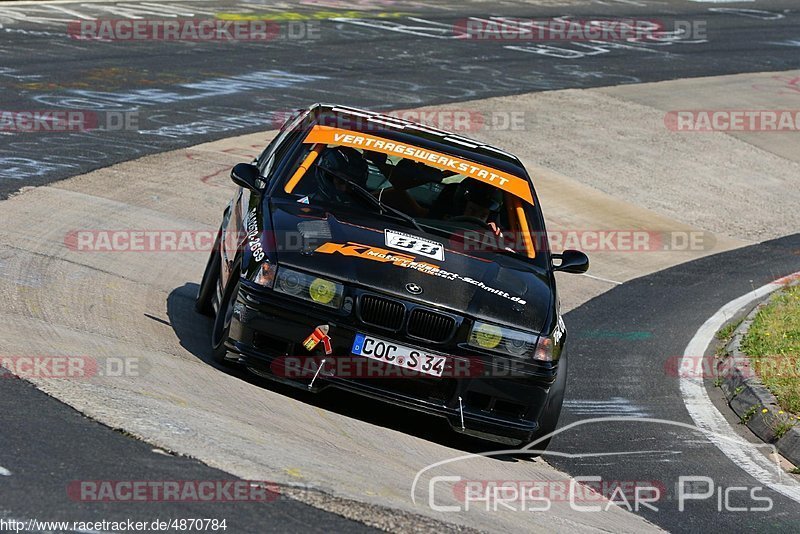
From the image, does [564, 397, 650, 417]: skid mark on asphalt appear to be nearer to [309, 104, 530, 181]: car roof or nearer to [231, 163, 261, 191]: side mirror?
[309, 104, 530, 181]: car roof

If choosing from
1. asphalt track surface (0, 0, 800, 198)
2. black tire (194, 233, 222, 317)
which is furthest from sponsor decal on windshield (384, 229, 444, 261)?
asphalt track surface (0, 0, 800, 198)

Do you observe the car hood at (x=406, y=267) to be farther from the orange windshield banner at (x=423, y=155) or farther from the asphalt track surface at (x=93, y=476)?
the asphalt track surface at (x=93, y=476)

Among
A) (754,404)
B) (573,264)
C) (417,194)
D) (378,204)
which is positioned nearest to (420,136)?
(417,194)

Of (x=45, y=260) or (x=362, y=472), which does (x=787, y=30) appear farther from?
(x=362, y=472)

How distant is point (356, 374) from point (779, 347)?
14.7ft

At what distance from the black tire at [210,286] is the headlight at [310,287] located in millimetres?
1672

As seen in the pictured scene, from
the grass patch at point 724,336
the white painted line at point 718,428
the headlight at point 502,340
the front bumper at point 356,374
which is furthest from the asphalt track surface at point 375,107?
the headlight at point 502,340

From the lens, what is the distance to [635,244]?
14570 mm

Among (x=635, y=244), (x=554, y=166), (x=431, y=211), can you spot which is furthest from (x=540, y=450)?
Result: (x=554, y=166)

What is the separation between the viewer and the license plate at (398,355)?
21.6ft

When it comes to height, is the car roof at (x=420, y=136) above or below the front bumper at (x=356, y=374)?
above

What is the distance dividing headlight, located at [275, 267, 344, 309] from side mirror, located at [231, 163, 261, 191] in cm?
122

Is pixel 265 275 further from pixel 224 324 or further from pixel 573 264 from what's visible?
pixel 573 264

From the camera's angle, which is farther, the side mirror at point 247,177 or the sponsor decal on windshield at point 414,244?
the side mirror at point 247,177
